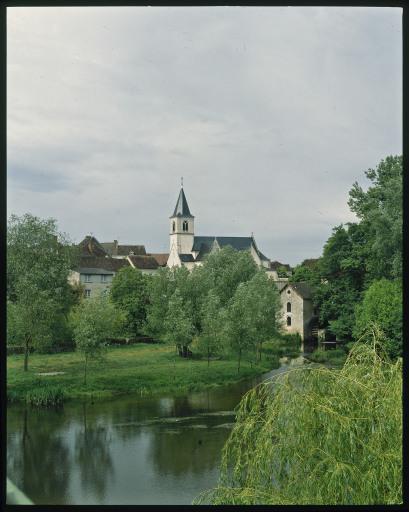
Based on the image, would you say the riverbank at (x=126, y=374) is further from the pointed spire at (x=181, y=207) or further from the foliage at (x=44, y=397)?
the pointed spire at (x=181, y=207)

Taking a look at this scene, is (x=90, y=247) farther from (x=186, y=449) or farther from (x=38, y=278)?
(x=186, y=449)

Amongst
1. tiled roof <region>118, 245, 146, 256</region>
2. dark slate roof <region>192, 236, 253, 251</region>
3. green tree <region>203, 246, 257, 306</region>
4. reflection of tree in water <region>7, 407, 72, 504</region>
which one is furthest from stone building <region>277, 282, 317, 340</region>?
reflection of tree in water <region>7, 407, 72, 504</region>

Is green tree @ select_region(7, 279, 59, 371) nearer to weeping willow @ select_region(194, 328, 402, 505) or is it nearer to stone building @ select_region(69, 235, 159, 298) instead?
stone building @ select_region(69, 235, 159, 298)

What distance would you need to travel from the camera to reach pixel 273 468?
2240 millimetres

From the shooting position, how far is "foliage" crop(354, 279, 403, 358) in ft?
21.0

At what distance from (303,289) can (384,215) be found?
5.05 ft

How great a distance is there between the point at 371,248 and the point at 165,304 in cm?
259

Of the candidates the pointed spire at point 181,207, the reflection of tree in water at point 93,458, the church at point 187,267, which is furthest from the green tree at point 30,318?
the pointed spire at point 181,207

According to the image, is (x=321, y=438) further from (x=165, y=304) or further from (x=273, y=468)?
(x=165, y=304)

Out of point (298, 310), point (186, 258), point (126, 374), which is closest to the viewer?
point (126, 374)

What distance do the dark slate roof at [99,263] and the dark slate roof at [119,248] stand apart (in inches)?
4.9

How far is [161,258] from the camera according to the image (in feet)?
29.8

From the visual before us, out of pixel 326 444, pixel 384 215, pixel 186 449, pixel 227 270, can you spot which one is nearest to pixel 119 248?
pixel 227 270

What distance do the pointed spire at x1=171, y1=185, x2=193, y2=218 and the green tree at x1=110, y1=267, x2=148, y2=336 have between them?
1037mm
